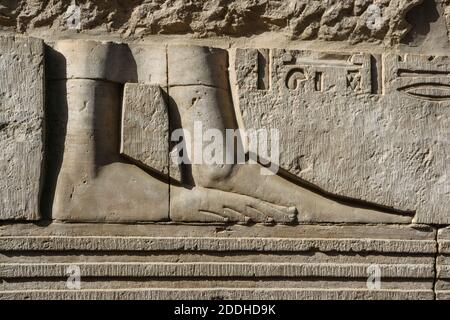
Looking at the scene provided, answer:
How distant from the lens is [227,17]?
4.08 m

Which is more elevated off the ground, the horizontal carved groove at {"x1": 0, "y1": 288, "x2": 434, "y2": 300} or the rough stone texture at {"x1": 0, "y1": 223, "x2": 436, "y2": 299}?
the rough stone texture at {"x1": 0, "y1": 223, "x2": 436, "y2": 299}

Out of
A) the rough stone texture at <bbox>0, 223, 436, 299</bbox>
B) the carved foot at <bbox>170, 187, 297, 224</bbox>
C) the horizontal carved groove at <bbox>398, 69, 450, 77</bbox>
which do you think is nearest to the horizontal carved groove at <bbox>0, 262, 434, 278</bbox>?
the rough stone texture at <bbox>0, 223, 436, 299</bbox>

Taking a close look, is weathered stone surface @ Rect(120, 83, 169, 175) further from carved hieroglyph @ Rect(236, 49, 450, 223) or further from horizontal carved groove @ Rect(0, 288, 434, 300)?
horizontal carved groove @ Rect(0, 288, 434, 300)

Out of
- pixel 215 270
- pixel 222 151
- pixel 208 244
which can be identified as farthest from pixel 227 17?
pixel 215 270

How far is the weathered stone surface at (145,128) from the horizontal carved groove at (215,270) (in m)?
0.49

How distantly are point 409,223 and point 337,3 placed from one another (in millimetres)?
1225

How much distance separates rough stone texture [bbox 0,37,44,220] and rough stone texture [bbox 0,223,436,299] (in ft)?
0.44

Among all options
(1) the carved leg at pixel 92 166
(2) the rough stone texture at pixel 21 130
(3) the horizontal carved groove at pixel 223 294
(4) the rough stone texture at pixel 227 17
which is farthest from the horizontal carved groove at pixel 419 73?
(2) the rough stone texture at pixel 21 130

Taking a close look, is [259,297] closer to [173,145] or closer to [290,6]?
[173,145]

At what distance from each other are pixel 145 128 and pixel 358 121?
1.11 meters

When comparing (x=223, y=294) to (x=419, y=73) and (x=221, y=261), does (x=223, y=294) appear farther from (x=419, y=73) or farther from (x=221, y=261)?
(x=419, y=73)

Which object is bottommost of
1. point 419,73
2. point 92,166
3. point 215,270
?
point 215,270

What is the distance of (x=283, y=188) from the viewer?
398cm

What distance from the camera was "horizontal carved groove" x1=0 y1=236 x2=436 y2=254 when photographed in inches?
149
